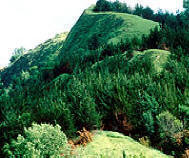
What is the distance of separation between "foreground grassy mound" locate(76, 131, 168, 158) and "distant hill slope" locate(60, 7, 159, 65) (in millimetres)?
32220

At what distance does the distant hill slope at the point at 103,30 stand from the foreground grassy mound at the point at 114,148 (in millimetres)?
32220

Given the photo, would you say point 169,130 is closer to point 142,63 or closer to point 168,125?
point 168,125

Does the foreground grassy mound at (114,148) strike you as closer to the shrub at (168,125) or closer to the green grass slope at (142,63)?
the shrub at (168,125)

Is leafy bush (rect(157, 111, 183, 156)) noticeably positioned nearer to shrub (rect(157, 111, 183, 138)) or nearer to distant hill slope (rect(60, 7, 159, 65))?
shrub (rect(157, 111, 183, 138))

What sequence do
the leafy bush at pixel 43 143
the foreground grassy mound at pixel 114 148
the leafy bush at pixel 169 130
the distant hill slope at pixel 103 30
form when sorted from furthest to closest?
1. the distant hill slope at pixel 103 30
2. the leafy bush at pixel 169 130
3. the foreground grassy mound at pixel 114 148
4. the leafy bush at pixel 43 143

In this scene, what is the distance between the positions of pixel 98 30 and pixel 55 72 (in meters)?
25.6

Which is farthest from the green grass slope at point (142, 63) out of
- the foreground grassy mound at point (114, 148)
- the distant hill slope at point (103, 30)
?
the distant hill slope at point (103, 30)

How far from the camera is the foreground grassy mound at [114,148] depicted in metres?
8.21

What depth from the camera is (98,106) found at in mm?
12109

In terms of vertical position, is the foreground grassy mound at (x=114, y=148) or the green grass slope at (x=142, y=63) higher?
the green grass slope at (x=142, y=63)

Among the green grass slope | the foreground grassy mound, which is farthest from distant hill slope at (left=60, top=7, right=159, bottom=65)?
the foreground grassy mound

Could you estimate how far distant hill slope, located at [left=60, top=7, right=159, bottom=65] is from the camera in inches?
1784

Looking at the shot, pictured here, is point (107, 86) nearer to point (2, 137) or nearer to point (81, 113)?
point (81, 113)

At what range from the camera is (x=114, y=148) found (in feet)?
28.4
